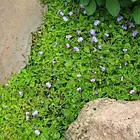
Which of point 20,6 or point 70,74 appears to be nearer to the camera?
point 70,74

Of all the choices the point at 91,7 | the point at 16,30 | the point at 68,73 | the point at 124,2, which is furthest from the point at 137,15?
the point at 16,30

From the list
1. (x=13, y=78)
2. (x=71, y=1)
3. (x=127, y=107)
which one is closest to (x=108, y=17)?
(x=71, y=1)

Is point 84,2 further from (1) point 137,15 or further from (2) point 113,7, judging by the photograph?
(1) point 137,15

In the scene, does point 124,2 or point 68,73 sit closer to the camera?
point 68,73

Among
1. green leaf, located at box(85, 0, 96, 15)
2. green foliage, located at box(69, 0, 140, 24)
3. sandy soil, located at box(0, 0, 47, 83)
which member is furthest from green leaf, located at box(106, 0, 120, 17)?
sandy soil, located at box(0, 0, 47, 83)

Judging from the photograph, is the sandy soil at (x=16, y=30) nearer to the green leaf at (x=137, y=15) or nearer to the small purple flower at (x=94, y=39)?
the small purple flower at (x=94, y=39)

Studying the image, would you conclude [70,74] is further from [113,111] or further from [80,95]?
[113,111]

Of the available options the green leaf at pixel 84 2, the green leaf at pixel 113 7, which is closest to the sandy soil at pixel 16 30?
the green leaf at pixel 84 2
